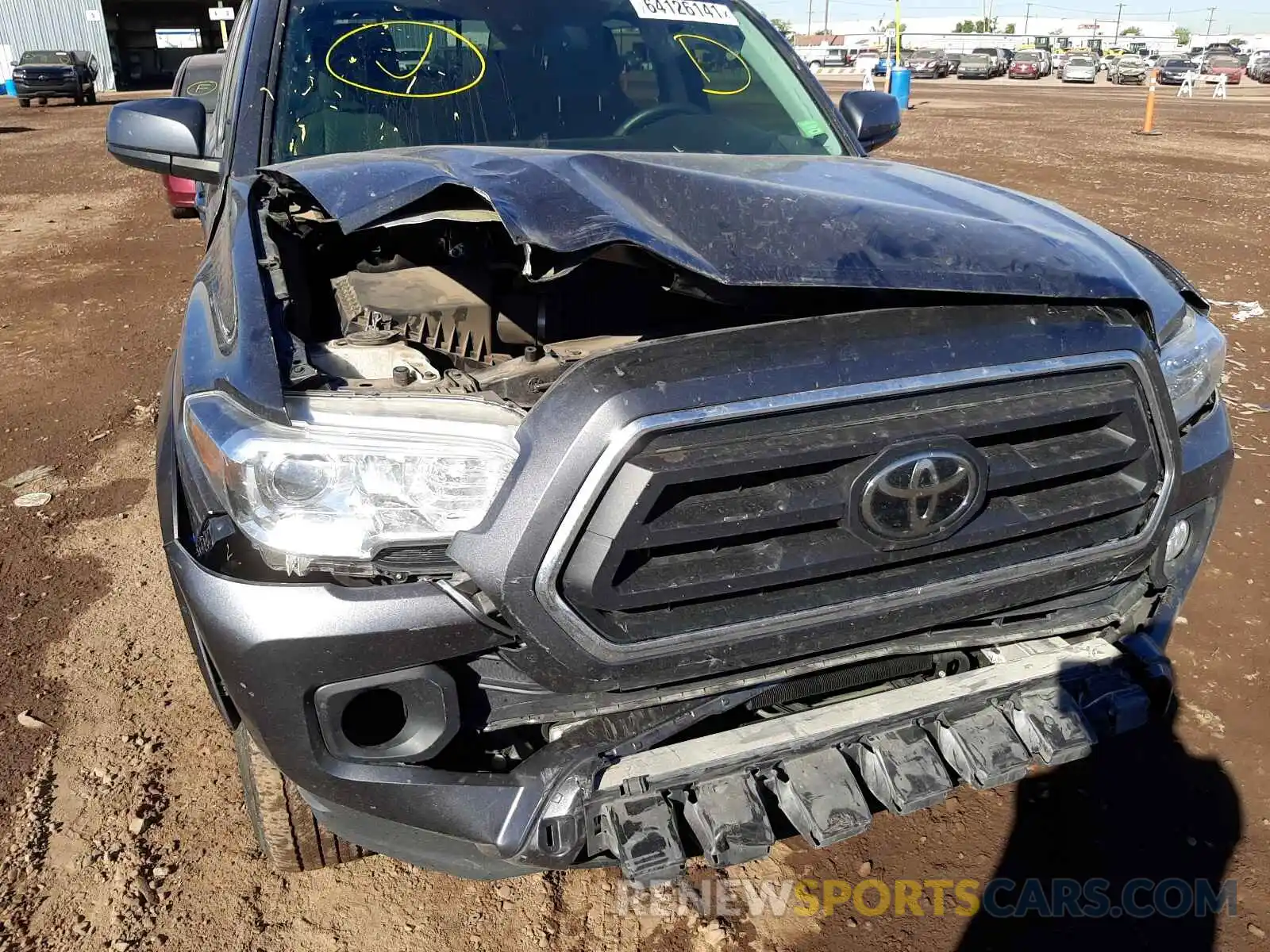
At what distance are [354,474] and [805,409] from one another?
30.0 inches

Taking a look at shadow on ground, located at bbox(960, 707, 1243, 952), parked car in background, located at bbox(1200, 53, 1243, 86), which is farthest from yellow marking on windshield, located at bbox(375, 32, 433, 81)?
parked car in background, located at bbox(1200, 53, 1243, 86)

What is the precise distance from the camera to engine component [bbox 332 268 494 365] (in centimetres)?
223

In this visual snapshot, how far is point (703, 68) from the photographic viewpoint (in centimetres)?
341

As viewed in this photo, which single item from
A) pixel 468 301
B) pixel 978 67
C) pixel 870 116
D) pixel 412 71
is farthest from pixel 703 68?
pixel 978 67

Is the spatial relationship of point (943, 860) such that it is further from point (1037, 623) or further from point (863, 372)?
point (863, 372)

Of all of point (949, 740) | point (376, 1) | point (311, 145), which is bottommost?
point (949, 740)

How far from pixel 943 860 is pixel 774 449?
1309 mm

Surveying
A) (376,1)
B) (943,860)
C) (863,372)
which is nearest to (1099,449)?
(863,372)

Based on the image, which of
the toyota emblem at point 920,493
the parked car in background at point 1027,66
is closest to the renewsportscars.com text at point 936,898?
the toyota emblem at point 920,493

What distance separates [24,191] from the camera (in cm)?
1156

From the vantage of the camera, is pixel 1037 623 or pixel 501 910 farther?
pixel 501 910

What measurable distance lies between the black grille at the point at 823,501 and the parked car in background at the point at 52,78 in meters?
29.2

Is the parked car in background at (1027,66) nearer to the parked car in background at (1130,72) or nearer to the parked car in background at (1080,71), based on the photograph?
the parked car in background at (1080,71)

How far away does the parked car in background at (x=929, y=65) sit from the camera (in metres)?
46.1
